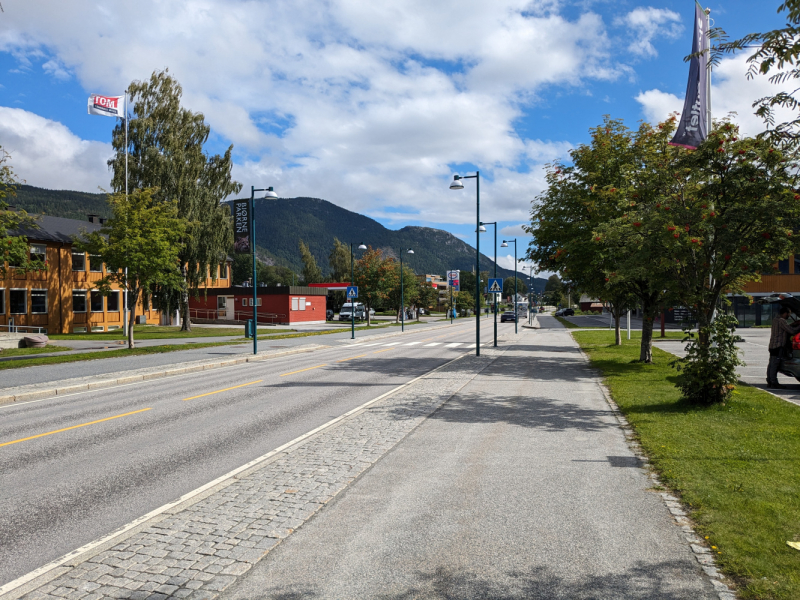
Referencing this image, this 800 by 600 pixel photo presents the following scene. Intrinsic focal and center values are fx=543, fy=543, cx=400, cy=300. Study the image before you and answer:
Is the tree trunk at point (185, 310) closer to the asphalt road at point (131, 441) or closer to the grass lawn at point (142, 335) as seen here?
the grass lawn at point (142, 335)

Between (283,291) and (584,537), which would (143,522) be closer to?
(584,537)

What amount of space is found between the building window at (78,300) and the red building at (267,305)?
11.0 m

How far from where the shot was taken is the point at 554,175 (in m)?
22.4

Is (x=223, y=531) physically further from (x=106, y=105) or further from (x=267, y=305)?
(x=267, y=305)

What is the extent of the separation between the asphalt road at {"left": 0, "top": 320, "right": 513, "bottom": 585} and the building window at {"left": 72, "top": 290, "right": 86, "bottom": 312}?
107ft

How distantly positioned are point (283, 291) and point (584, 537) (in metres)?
53.1

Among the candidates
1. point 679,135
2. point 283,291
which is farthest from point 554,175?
point 283,291

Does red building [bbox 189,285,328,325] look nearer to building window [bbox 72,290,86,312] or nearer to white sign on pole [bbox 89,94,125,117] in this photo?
building window [bbox 72,290,86,312]

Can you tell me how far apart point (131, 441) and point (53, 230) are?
44007mm

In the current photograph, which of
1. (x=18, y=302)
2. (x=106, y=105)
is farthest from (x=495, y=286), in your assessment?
(x=18, y=302)

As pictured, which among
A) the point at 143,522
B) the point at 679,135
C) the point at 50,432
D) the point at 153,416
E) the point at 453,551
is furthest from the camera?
the point at 679,135

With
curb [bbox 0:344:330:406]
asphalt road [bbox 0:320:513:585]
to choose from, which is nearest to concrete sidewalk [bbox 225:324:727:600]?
asphalt road [bbox 0:320:513:585]

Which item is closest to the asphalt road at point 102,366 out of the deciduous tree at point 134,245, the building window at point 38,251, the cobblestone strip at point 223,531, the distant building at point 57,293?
the deciduous tree at point 134,245

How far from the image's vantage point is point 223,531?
4.89m
